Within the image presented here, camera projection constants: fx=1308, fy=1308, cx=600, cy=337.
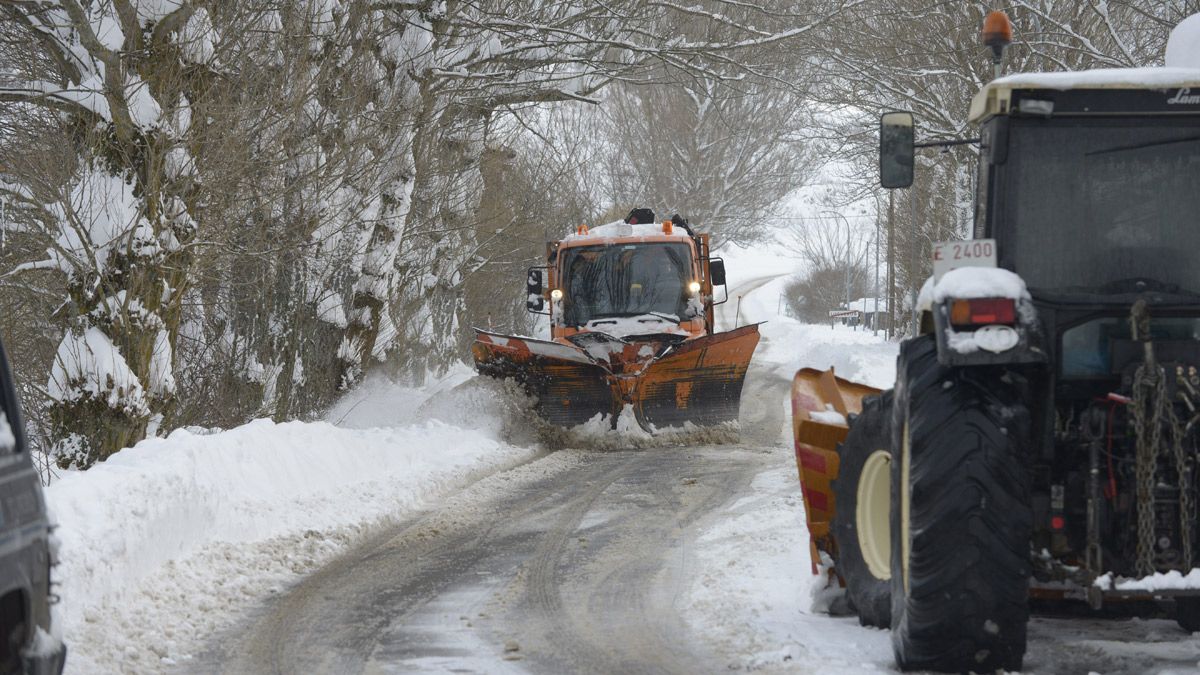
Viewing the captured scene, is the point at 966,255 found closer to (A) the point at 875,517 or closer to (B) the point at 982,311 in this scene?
(B) the point at 982,311

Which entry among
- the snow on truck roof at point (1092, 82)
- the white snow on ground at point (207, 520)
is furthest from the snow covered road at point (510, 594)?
the snow on truck roof at point (1092, 82)

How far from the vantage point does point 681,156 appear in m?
45.9

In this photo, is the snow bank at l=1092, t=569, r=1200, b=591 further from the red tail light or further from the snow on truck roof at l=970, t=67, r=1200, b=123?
the snow on truck roof at l=970, t=67, r=1200, b=123

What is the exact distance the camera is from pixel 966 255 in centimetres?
466

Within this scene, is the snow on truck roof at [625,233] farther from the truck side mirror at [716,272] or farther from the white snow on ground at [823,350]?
the white snow on ground at [823,350]

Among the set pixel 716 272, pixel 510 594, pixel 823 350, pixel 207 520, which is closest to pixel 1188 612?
pixel 510 594

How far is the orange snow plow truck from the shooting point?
14.5m

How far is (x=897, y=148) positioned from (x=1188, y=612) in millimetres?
2259

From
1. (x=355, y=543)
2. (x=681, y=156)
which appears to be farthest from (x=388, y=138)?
(x=681, y=156)

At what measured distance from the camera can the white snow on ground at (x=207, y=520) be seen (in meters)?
5.90

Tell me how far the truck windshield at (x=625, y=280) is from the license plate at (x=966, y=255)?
11969 millimetres

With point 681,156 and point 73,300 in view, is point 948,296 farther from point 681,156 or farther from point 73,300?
point 681,156

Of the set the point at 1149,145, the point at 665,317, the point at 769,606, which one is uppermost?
the point at 1149,145

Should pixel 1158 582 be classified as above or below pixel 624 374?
above
